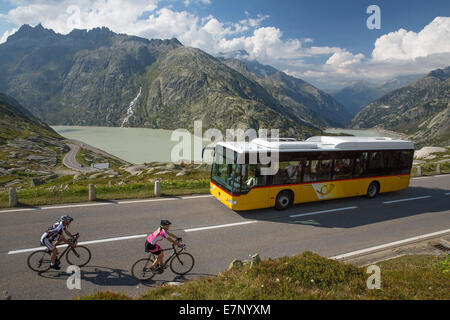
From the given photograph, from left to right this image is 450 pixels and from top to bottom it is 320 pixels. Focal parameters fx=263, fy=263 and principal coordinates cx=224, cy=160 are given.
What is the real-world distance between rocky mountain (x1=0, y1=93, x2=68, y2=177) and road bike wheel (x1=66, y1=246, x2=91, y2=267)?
82.2 metres

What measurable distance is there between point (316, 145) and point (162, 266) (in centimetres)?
1158

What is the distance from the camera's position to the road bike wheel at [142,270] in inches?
346

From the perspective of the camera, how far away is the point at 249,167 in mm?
14273

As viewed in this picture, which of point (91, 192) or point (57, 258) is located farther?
point (91, 192)

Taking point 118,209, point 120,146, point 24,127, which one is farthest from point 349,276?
point 120,146

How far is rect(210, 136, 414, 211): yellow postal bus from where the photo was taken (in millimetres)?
14445

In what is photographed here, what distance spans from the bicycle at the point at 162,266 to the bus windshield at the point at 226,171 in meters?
5.41

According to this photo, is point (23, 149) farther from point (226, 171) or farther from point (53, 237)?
point (53, 237)

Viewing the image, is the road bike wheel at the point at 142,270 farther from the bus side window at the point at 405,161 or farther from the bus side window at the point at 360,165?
the bus side window at the point at 405,161

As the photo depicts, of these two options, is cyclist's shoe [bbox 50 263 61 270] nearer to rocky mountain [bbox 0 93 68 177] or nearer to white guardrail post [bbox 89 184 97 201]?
white guardrail post [bbox 89 184 97 201]

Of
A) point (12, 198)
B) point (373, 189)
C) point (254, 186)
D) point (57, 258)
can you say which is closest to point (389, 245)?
point (254, 186)

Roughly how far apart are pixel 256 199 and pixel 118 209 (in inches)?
314

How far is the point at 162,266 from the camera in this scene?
29.5 ft

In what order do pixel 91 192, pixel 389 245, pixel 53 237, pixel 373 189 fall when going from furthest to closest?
1. pixel 373 189
2. pixel 91 192
3. pixel 389 245
4. pixel 53 237
